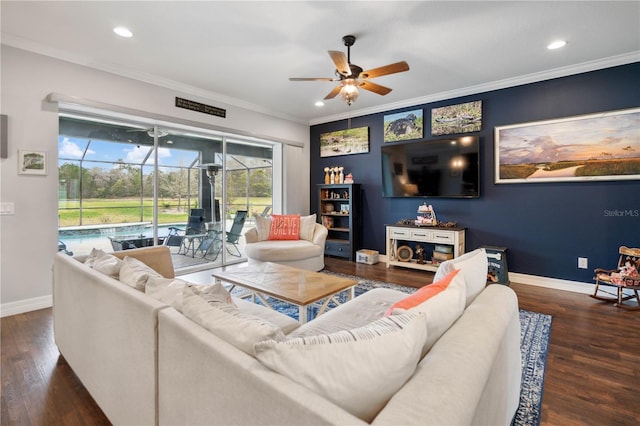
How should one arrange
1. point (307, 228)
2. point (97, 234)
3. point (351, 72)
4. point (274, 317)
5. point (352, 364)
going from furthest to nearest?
point (307, 228)
point (97, 234)
point (351, 72)
point (274, 317)
point (352, 364)

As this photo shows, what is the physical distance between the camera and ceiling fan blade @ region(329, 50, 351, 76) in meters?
2.56

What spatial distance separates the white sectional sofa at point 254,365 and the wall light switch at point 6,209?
191 centimetres

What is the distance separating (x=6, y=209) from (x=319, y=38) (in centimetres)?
346

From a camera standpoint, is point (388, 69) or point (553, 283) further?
point (553, 283)

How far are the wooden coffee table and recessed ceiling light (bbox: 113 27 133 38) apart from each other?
241cm

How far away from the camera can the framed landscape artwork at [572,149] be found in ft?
11.3

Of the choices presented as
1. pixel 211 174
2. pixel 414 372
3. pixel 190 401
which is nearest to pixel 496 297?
pixel 414 372

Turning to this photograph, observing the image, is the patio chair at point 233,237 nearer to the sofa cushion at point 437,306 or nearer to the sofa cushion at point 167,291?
the sofa cushion at point 167,291

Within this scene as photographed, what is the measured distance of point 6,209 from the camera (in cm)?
301

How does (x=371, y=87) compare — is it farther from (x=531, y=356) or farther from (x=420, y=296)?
(x=531, y=356)

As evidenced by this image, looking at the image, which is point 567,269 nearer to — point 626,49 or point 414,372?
point 626,49

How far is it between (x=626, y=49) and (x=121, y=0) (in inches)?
189

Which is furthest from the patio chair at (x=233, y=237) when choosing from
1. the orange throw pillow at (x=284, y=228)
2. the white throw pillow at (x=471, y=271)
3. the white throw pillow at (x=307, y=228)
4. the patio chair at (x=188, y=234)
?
the white throw pillow at (x=471, y=271)

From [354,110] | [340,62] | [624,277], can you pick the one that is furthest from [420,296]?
[354,110]
